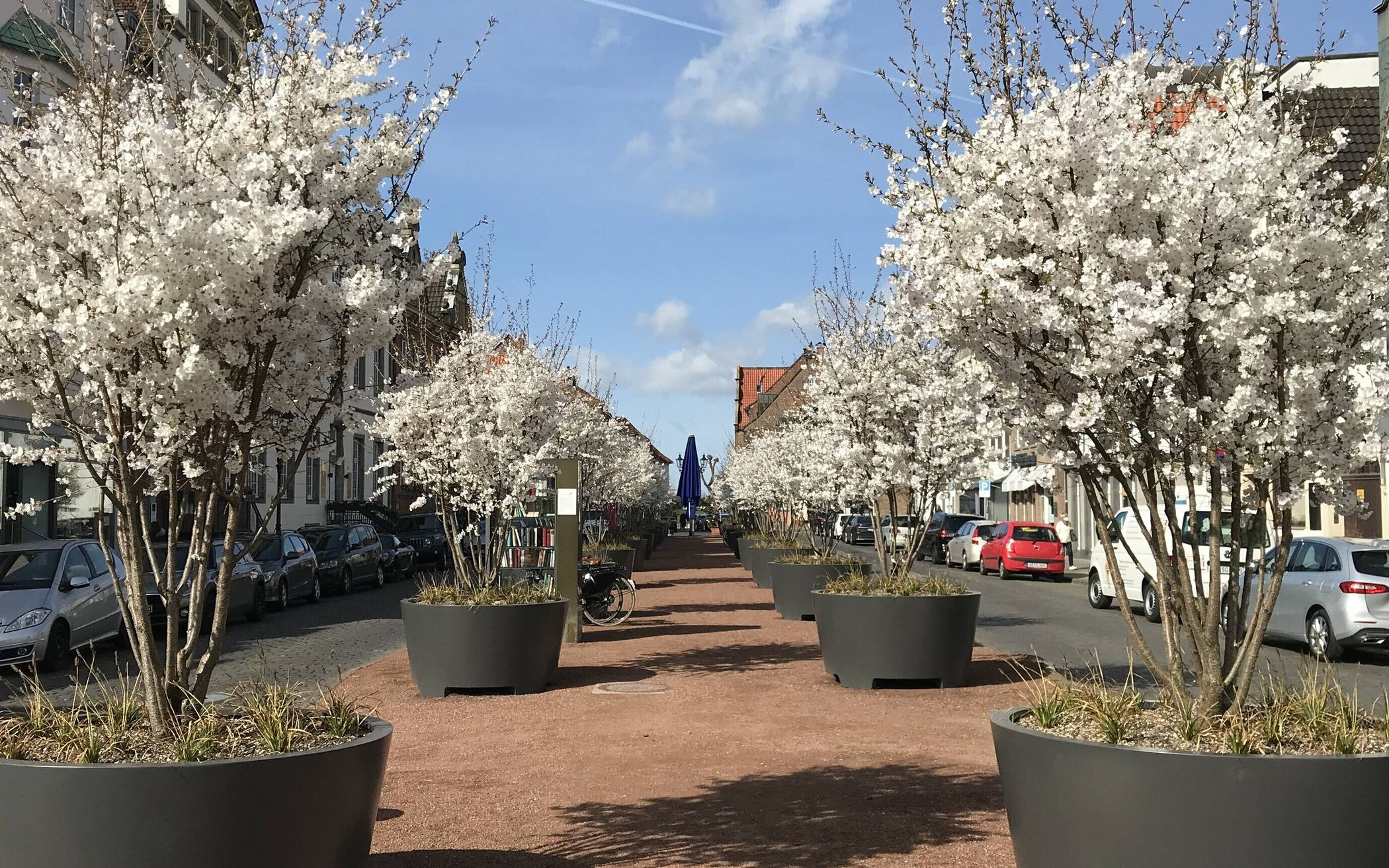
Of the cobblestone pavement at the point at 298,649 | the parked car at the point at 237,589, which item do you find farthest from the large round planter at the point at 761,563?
the parked car at the point at 237,589

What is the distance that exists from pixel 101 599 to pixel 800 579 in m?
9.06

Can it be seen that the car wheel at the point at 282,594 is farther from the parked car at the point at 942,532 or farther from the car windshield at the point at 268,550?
the parked car at the point at 942,532

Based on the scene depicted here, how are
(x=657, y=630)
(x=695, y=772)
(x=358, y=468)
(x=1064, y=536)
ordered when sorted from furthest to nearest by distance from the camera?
1. (x=358, y=468)
2. (x=1064, y=536)
3. (x=657, y=630)
4. (x=695, y=772)

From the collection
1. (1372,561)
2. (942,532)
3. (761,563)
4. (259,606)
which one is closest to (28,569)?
(259,606)

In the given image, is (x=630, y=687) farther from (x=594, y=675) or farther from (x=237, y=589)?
(x=237, y=589)

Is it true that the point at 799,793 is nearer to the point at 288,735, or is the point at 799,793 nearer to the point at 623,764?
the point at 623,764

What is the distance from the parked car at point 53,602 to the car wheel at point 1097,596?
15780 mm

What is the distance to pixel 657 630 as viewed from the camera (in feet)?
59.3

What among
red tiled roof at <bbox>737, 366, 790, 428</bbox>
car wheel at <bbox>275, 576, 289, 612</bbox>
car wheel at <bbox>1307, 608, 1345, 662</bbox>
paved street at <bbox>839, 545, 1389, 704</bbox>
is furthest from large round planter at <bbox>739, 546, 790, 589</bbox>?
red tiled roof at <bbox>737, 366, 790, 428</bbox>

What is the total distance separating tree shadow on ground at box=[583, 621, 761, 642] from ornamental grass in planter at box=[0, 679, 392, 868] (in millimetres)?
11686

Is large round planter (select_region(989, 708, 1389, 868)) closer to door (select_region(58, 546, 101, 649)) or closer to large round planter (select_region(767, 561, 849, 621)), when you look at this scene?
door (select_region(58, 546, 101, 649))

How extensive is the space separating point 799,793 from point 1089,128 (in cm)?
393

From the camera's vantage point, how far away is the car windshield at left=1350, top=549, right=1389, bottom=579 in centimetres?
1483

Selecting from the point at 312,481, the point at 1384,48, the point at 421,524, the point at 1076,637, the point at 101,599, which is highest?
the point at 1384,48
